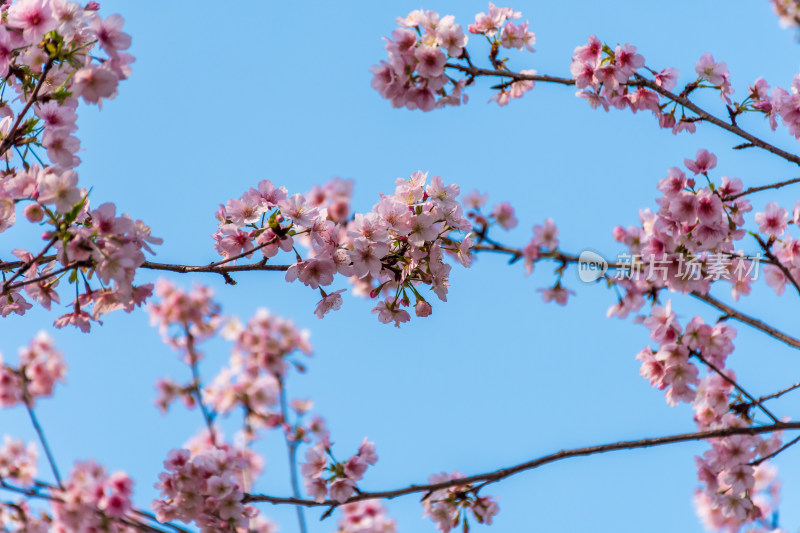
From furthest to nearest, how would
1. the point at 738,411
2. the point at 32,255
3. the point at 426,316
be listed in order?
the point at 738,411, the point at 426,316, the point at 32,255

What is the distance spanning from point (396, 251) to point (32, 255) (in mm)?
1647

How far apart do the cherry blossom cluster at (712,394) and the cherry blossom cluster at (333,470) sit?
1742 mm

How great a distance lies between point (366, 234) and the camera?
300 centimetres

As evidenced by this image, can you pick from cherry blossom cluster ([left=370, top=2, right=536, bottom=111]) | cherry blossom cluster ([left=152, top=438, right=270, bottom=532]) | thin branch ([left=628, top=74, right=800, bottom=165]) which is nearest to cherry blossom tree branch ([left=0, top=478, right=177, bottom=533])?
cherry blossom cluster ([left=152, top=438, right=270, bottom=532])

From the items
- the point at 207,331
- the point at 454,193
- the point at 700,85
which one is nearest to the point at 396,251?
the point at 454,193

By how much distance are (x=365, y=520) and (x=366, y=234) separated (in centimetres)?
558

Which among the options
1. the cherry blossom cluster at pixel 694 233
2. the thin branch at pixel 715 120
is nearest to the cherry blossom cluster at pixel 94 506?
the cherry blossom cluster at pixel 694 233

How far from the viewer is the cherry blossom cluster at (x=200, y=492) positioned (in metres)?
3.82

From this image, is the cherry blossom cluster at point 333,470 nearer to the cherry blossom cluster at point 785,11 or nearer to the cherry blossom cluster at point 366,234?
the cherry blossom cluster at point 366,234

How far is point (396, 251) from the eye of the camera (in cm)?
311

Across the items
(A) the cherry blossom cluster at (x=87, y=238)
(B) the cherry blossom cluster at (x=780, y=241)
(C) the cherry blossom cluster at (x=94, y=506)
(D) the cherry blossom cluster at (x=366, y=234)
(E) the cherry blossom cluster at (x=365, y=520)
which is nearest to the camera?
(A) the cherry blossom cluster at (x=87, y=238)

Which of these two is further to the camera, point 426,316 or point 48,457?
point 48,457

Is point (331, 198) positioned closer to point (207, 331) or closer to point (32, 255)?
point (207, 331)

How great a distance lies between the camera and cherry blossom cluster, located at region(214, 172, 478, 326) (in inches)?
117
